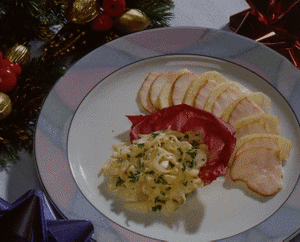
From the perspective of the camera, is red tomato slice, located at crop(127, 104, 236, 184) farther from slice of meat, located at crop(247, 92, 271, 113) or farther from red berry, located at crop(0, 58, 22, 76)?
red berry, located at crop(0, 58, 22, 76)

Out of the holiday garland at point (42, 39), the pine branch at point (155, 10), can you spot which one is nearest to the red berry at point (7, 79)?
the holiday garland at point (42, 39)

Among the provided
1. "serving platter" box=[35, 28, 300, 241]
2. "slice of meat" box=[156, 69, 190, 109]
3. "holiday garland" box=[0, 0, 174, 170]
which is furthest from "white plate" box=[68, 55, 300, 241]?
"holiday garland" box=[0, 0, 174, 170]

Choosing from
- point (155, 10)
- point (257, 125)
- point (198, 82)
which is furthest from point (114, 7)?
point (257, 125)

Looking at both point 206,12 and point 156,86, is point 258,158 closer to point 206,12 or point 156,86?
point 156,86

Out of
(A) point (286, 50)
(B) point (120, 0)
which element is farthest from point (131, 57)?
(A) point (286, 50)

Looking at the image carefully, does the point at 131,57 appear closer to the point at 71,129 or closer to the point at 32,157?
the point at 71,129

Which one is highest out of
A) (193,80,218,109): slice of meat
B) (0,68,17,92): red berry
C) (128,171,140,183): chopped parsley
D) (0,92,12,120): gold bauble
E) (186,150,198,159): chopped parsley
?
(0,68,17,92): red berry
